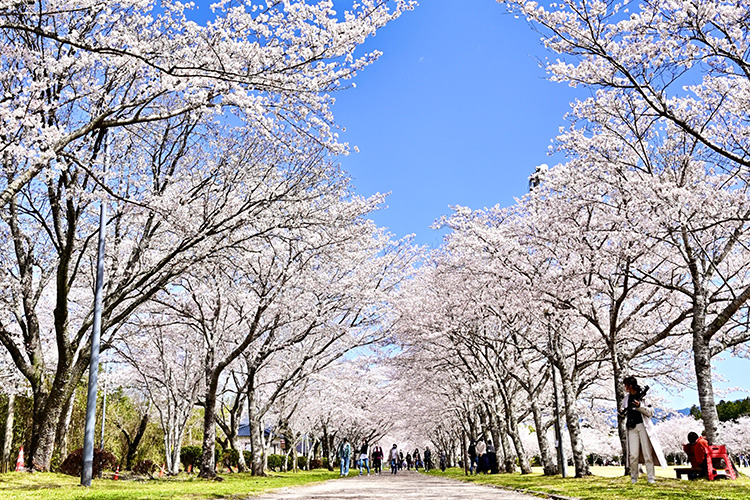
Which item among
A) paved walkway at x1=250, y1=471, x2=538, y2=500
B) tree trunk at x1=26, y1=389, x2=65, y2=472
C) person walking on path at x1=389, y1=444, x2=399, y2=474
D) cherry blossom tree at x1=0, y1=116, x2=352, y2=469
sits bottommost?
person walking on path at x1=389, y1=444, x2=399, y2=474

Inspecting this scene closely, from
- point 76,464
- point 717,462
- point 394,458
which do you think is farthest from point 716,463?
point 394,458

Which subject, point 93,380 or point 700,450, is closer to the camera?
point 700,450

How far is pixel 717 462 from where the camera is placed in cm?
1162

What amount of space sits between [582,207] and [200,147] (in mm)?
10266

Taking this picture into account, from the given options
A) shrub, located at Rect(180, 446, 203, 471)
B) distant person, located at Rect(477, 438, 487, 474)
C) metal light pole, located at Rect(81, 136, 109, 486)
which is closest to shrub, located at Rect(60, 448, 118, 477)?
metal light pole, located at Rect(81, 136, 109, 486)

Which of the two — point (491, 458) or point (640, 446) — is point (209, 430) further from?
point (491, 458)

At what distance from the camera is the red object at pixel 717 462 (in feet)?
37.8

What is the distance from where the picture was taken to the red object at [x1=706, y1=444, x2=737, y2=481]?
454 inches

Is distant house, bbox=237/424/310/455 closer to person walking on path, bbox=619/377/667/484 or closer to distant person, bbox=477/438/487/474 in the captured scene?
distant person, bbox=477/438/487/474

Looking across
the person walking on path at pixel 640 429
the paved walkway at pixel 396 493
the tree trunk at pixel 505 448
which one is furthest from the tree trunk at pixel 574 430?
the tree trunk at pixel 505 448

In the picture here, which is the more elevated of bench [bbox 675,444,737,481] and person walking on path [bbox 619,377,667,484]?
person walking on path [bbox 619,377,667,484]

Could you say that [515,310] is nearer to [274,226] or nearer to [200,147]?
Answer: [274,226]

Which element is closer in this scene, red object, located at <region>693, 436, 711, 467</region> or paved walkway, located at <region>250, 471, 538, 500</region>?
paved walkway, located at <region>250, 471, 538, 500</region>

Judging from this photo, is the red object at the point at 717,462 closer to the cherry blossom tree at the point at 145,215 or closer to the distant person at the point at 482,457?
the cherry blossom tree at the point at 145,215
